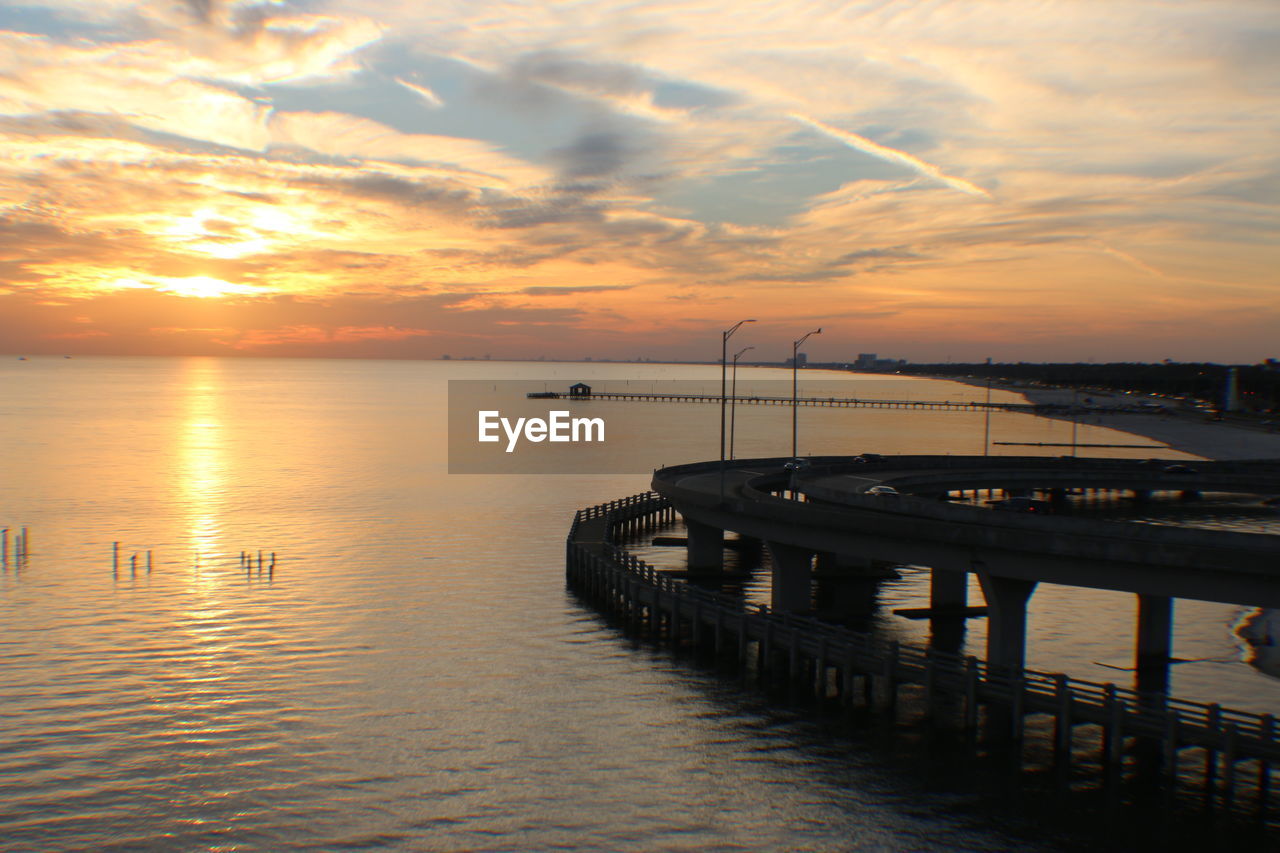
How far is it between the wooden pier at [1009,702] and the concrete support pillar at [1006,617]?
3.96 feet

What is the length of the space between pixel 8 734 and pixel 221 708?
6399mm

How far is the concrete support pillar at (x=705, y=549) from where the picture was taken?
5709 centimetres

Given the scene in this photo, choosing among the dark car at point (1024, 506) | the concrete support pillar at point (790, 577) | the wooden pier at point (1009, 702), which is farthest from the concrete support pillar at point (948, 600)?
the dark car at point (1024, 506)

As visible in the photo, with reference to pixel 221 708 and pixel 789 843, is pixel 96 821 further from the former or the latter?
pixel 789 843

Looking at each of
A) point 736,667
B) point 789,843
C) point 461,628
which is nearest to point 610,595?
point 461,628

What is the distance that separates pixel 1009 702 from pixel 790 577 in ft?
A: 47.4

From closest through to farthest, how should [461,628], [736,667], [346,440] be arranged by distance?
[736,667] → [461,628] → [346,440]

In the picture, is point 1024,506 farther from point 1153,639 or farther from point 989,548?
point 989,548

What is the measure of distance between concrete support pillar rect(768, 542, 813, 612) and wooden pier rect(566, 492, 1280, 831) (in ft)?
4.90

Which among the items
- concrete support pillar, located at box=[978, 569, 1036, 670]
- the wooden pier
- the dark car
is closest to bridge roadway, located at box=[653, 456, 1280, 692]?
concrete support pillar, located at box=[978, 569, 1036, 670]

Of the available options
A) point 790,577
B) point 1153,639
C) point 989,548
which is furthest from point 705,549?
point 1153,639

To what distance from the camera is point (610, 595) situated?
49.8 m

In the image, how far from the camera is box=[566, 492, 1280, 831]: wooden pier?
26594 mm

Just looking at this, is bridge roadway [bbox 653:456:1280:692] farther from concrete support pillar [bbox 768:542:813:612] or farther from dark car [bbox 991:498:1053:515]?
dark car [bbox 991:498:1053:515]
